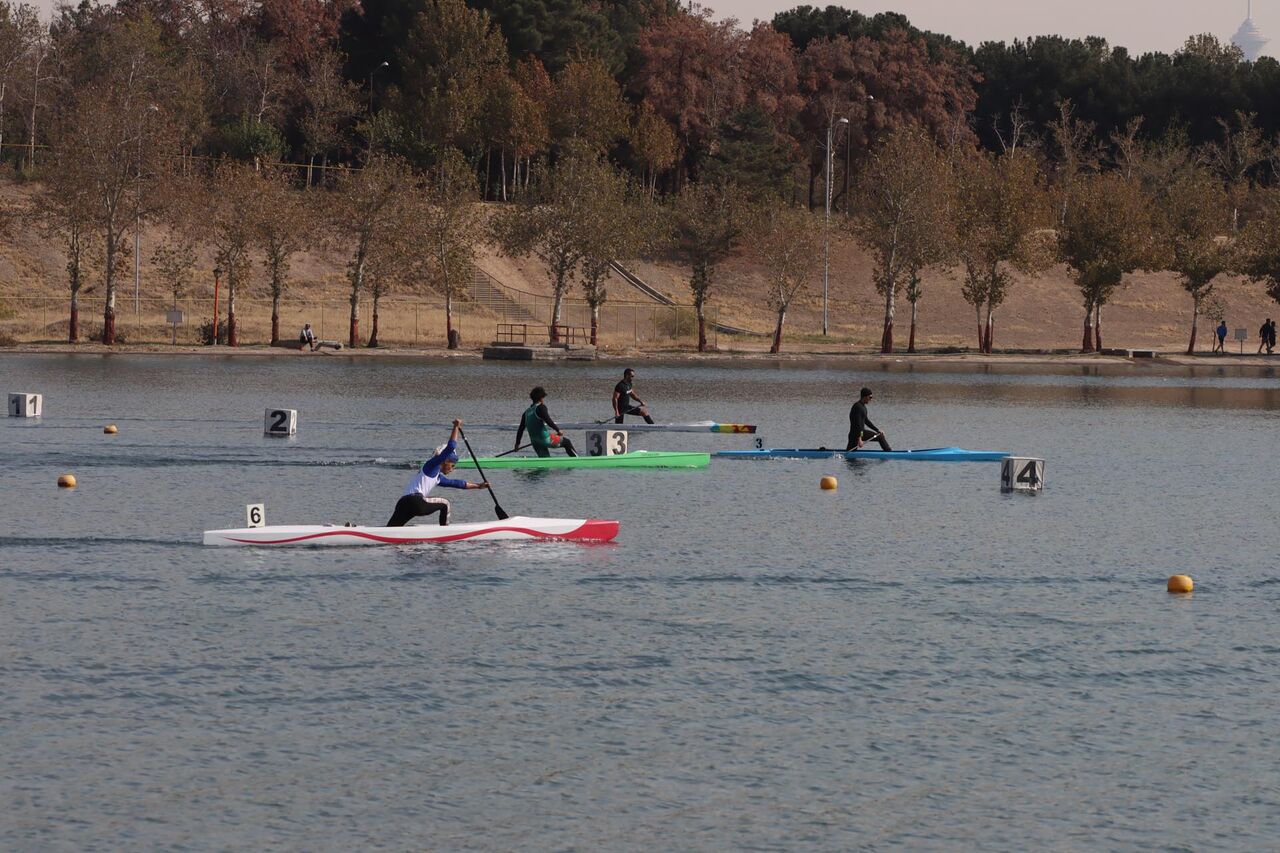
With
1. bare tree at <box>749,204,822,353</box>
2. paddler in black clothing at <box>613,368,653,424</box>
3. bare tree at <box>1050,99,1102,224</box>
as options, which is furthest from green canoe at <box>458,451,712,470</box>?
bare tree at <box>1050,99,1102,224</box>

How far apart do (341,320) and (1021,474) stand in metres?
75.5

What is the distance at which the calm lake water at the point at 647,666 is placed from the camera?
16.4m

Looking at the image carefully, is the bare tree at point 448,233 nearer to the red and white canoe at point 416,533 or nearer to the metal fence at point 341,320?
the metal fence at point 341,320

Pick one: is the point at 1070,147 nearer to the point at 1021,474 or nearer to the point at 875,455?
the point at 875,455

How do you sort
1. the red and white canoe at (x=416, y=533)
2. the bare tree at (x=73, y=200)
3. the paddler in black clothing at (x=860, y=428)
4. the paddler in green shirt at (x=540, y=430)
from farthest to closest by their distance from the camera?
the bare tree at (x=73, y=200)
the paddler in black clothing at (x=860, y=428)
the paddler in green shirt at (x=540, y=430)
the red and white canoe at (x=416, y=533)

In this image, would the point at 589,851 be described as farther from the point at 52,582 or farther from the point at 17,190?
the point at 17,190

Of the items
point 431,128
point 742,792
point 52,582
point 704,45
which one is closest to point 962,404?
point 52,582

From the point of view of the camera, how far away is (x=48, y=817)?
52.2 ft

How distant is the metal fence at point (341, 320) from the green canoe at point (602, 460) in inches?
2281

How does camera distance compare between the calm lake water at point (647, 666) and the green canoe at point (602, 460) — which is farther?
the green canoe at point (602, 460)

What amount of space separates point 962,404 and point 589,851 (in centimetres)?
5738

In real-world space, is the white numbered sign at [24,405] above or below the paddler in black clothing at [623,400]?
below

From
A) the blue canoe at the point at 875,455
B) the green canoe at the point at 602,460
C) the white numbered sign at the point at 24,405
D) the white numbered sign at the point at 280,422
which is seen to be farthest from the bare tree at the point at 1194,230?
the white numbered sign at the point at 24,405

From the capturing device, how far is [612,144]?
467 ft
